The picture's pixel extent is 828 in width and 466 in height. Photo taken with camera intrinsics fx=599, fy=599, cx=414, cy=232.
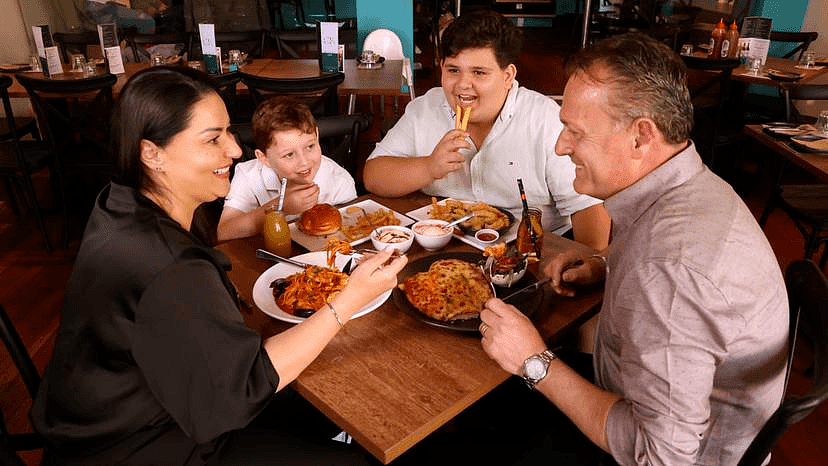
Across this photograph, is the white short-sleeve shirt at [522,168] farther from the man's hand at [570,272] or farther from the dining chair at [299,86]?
the dining chair at [299,86]

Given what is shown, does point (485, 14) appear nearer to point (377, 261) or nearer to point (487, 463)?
point (377, 261)

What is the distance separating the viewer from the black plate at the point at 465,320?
1.42m

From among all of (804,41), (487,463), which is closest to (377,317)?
(487,463)

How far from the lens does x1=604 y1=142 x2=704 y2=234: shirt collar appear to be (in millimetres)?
1218

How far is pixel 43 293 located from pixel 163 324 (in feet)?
8.84

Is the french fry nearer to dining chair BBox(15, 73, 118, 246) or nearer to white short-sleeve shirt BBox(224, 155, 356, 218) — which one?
white short-sleeve shirt BBox(224, 155, 356, 218)

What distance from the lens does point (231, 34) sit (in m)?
5.12

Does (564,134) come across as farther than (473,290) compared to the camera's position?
No

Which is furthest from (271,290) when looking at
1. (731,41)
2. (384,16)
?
(384,16)

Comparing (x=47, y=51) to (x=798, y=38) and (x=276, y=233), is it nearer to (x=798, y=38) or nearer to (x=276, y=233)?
(x=276, y=233)

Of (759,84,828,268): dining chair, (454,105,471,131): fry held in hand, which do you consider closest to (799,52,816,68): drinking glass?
(759,84,828,268): dining chair

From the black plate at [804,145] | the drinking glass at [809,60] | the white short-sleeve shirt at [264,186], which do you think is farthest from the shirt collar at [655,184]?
the drinking glass at [809,60]

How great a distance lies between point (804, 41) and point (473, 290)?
5141 millimetres

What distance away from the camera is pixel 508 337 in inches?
51.5
